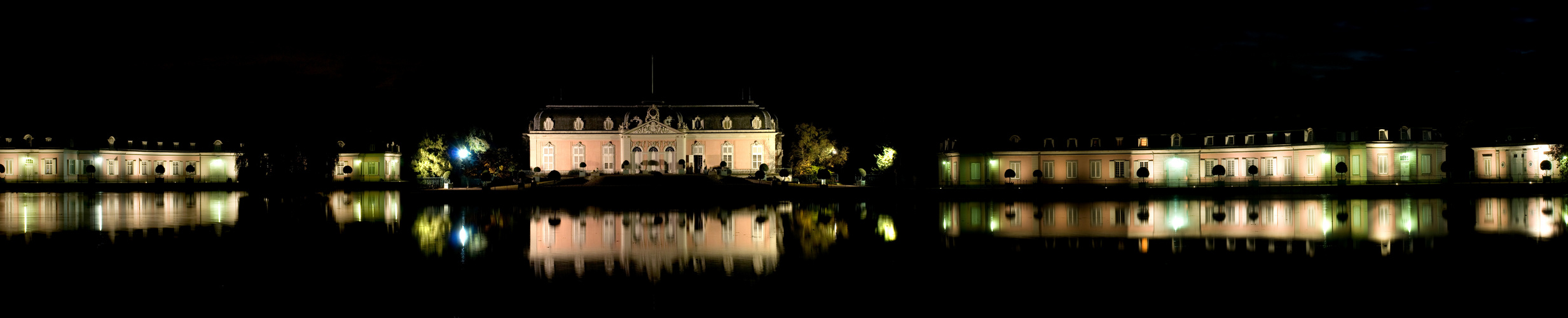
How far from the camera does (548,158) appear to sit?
2571 inches

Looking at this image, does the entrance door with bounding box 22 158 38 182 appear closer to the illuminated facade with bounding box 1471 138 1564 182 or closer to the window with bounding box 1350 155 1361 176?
the window with bounding box 1350 155 1361 176

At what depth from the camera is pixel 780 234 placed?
20828mm

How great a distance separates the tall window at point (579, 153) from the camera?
214 feet

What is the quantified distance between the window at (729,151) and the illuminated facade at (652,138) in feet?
0.12

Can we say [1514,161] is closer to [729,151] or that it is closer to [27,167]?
[729,151]

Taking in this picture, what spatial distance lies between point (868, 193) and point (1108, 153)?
23492 mm

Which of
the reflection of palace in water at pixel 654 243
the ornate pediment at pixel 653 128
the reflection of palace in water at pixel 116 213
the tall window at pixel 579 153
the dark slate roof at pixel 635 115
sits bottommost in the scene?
the reflection of palace in water at pixel 654 243

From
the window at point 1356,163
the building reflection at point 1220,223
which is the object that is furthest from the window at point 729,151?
the window at point 1356,163

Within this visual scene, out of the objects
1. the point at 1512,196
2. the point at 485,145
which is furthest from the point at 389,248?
the point at 485,145

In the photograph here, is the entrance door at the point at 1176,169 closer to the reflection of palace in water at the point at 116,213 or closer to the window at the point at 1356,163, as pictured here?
the window at the point at 1356,163

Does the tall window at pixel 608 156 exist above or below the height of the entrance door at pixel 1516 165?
above

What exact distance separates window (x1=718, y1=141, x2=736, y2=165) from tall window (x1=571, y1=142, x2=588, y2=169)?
7864 mm

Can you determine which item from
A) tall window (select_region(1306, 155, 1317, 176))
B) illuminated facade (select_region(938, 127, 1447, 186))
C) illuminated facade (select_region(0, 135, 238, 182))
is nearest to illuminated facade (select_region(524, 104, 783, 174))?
illuminated facade (select_region(938, 127, 1447, 186))

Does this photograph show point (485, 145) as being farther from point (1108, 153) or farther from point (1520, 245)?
point (1520, 245)
